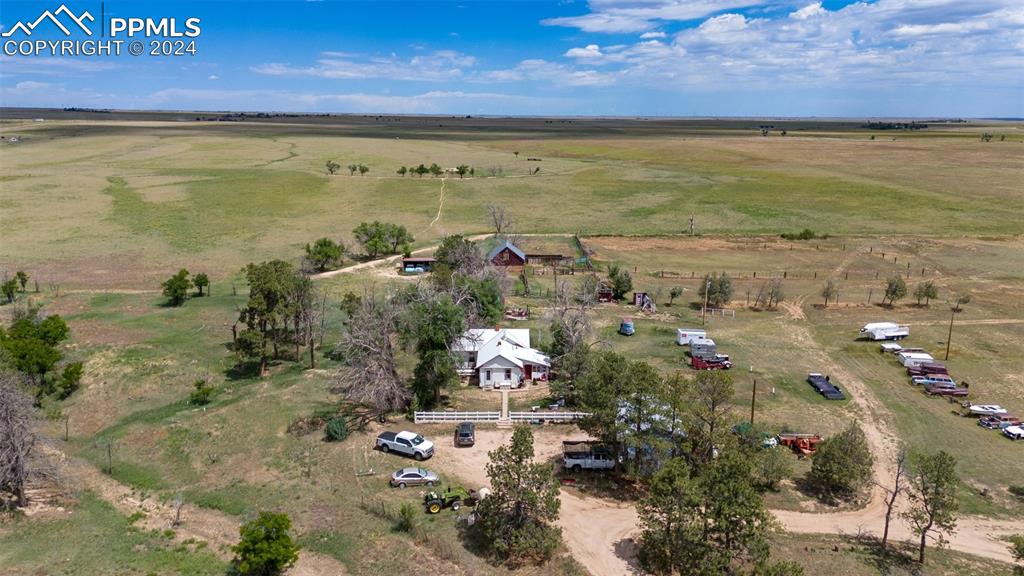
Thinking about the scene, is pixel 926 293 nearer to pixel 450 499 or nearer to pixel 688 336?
pixel 688 336

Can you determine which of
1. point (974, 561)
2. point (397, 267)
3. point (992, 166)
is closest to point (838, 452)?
point (974, 561)

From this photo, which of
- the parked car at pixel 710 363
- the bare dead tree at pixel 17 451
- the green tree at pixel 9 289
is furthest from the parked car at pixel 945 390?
the green tree at pixel 9 289

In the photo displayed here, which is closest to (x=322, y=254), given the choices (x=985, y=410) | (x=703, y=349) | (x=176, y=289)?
(x=176, y=289)

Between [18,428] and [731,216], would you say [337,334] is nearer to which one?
[18,428]

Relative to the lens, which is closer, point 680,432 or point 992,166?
point 680,432

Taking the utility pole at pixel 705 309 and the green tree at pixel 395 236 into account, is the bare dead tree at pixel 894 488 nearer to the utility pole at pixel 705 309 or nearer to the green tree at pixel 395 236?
the utility pole at pixel 705 309

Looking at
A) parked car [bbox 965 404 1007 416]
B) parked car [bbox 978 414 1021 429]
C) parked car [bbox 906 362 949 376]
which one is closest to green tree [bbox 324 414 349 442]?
parked car [bbox 978 414 1021 429]
